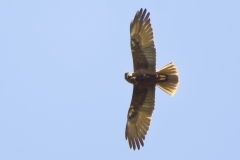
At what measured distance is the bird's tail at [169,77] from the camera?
2047cm

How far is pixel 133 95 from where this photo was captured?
21109mm

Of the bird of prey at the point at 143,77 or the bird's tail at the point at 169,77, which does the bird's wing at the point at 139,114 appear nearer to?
the bird of prey at the point at 143,77

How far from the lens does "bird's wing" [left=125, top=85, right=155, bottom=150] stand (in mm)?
20891

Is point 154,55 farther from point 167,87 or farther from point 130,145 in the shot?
point 130,145

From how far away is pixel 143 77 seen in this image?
2058 cm

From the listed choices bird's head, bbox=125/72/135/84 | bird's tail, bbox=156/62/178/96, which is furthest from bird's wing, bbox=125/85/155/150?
bird's tail, bbox=156/62/178/96

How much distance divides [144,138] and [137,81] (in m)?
1.64

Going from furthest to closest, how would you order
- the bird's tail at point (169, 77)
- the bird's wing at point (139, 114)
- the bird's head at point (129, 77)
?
the bird's wing at point (139, 114) < the bird's head at point (129, 77) < the bird's tail at point (169, 77)

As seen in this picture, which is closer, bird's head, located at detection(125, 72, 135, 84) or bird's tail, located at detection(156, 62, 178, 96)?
bird's tail, located at detection(156, 62, 178, 96)

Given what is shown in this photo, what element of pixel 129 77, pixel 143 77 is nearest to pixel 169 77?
pixel 143 77

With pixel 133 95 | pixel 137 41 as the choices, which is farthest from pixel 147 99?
pixel 137 41

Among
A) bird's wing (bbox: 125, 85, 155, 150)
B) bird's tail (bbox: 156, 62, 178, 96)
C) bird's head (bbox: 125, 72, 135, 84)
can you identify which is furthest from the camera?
bird's wing (bbox: 125, 85, 155, 150)

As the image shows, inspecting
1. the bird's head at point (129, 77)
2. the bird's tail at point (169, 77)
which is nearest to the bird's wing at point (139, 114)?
the bird's head at point (129, 77)

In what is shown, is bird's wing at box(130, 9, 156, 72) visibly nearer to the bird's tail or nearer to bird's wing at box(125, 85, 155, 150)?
the bird's tail
